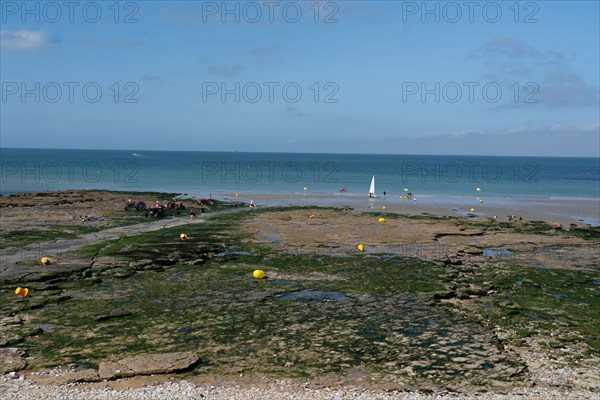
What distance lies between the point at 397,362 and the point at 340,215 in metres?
39.4

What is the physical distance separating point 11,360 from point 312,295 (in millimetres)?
12085

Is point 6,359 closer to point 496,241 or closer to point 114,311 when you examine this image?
point 114,311

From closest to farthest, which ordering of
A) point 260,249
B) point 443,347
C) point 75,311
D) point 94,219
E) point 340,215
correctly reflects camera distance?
point 443,347, point 75,311, point 260,249, point 94,219, point 340,215

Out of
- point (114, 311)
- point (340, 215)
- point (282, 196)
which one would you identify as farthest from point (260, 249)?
point (282, 196)

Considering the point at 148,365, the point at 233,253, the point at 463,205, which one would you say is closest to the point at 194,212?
the point at 233,253

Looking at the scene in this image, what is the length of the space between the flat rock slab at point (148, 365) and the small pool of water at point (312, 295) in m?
7.43

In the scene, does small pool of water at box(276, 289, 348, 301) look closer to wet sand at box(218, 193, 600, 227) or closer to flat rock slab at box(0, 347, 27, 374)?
flat rock slab at box(0, 347, 27, 374)

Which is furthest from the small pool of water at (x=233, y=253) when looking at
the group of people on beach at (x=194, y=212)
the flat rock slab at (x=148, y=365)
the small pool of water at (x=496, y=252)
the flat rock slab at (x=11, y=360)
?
→ the group of people on beach at (x=194, y=212)

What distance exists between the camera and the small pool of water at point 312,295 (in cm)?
2367

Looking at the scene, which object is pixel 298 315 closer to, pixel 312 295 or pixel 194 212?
pixel 312 295

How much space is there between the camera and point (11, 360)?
16.4 metres

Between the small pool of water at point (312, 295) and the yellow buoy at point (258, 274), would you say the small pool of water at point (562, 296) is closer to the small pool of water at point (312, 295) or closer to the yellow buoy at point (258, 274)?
the small pool of water at point (312, 295)

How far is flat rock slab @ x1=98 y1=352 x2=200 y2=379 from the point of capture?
15.6 metres

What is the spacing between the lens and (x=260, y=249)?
3503 cm
